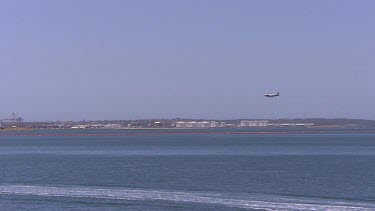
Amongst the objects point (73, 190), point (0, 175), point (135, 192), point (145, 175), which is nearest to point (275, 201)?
point (135, 192)

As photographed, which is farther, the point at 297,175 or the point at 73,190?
the point at 297,175

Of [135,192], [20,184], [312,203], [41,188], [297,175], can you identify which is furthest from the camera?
[297,175]

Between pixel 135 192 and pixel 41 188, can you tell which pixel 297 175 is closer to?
pixel 135 192

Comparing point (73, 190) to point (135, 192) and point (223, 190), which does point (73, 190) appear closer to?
point (135, 192)

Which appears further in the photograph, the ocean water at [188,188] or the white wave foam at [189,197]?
the ocean water at [188,188]

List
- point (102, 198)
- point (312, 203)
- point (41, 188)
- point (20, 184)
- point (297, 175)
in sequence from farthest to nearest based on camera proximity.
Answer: point (297, 175) < point (20, 184) < point (41, 188) < point (102, 198) < point (312, 203)

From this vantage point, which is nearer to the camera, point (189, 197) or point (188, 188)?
point (189, 197)

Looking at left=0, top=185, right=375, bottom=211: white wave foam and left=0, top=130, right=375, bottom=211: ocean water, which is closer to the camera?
left=0, top=185, right=375, bottom=211: white wave foam
